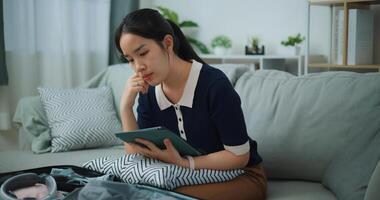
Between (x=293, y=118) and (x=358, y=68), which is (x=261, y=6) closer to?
(x=358, y=68)

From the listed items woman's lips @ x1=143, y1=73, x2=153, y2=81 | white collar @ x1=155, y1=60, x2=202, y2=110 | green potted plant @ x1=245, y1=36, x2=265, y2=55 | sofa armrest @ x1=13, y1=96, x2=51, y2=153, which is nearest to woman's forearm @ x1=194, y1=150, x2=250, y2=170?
white collar @ x1=155, y1=60, x2=202, y2=110

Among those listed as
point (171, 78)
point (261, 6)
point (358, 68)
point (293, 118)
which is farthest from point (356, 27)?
point (171, 78)

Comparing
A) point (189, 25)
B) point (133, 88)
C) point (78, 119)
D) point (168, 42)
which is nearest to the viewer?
point (168, 42)

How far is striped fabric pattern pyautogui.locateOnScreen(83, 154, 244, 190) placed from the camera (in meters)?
1.16

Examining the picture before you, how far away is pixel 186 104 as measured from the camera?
4.46 ft

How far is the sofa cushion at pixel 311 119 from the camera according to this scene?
1.45m

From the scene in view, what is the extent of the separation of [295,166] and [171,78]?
1.79 ft

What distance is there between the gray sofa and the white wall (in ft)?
3.85

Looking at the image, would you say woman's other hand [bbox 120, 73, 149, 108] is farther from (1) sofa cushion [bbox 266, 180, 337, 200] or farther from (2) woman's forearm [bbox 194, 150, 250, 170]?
(1) sofa cushion [bbox 266, 180, 337, 200]

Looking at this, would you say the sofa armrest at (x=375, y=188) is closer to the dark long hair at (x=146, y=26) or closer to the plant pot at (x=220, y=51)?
the dark long hair at (x=146, y=26)

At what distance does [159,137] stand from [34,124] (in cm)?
112

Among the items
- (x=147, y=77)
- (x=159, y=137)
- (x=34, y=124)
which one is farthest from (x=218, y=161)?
(x=34, y=124)

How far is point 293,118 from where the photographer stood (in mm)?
1558

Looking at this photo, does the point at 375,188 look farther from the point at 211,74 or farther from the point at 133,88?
the point at 133,88
